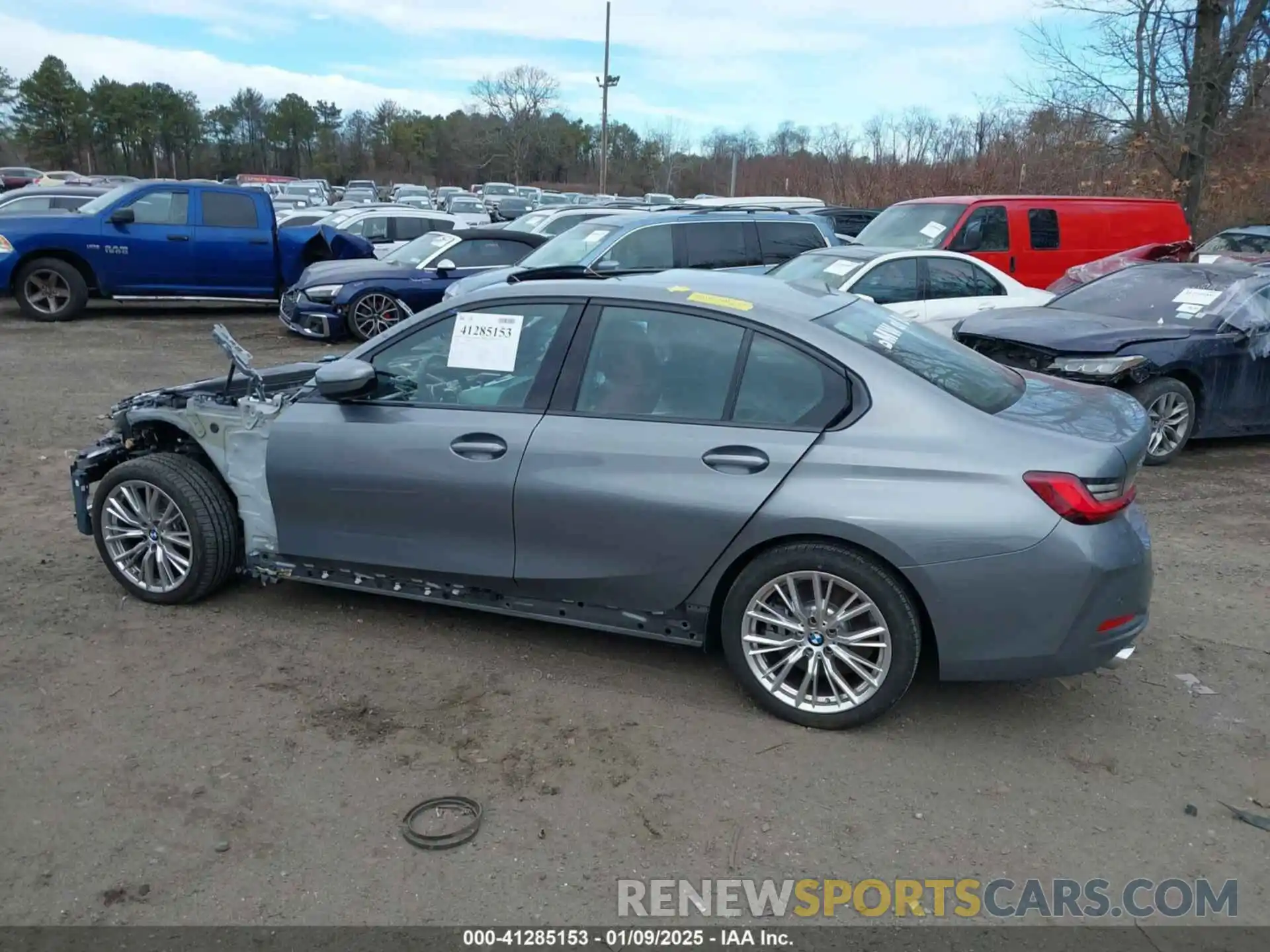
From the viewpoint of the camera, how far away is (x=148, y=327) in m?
13.8

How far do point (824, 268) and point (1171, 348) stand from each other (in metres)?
3.44

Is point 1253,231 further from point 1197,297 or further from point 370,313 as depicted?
point 370,313

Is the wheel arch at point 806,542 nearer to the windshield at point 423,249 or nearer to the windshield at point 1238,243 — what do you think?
the windshield at point 423,249

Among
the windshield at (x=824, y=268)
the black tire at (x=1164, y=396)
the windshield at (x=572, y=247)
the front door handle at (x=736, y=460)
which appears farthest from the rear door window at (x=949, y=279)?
the front door handle at (x=736, y=460)

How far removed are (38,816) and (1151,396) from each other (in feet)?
24.6

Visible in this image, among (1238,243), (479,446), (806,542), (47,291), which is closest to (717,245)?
(479,446)

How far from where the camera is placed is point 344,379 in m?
4.26

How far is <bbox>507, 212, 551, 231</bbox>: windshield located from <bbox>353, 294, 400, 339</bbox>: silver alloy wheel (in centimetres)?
373

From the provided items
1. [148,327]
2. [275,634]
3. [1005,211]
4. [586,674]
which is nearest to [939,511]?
[586,674]

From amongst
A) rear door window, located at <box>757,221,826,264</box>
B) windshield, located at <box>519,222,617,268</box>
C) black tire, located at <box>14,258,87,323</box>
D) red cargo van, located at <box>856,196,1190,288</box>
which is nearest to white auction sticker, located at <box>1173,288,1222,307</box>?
red cargo van, located at <box>856,196,1190,288</box>

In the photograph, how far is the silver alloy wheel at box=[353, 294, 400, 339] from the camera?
39.3 ft

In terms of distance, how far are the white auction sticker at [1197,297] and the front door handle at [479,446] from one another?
6.52m

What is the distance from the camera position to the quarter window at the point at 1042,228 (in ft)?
41.3

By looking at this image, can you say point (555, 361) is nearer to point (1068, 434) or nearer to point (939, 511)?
point (939, 511)
